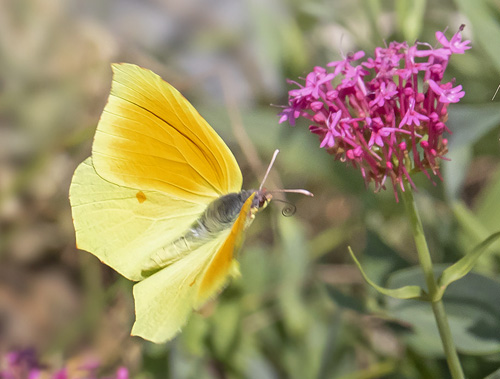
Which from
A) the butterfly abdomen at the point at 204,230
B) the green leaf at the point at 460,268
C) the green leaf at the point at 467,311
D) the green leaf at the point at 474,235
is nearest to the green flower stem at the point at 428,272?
the green leaf at the point at 460,268

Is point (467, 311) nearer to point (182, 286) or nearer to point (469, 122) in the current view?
point (469, 122)

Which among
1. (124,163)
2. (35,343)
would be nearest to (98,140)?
(124,163)

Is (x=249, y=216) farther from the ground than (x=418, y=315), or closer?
farther from the ground

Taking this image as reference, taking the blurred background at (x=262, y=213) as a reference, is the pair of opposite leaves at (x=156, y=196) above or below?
above

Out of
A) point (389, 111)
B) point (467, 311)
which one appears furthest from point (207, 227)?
point (467, 311)

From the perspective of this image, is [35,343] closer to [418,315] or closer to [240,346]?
[240,346]

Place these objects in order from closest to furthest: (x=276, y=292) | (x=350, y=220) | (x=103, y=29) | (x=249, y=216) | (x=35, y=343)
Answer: (x=249, y=216)
(x=276, y=292)
(x=350, y=220)
(x=35, y=343)
(x=103, y=29)

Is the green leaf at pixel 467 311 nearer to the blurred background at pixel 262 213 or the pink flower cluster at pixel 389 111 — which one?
the blurred background at pixel 262 213
